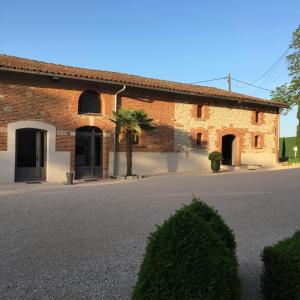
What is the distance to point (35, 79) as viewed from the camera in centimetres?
1593

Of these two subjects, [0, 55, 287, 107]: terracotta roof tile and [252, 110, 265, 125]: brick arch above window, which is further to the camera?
[252, 110, 265, 125]: brick arch above window

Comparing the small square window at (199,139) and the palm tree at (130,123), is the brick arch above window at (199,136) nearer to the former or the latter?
the small square window at (199,139)

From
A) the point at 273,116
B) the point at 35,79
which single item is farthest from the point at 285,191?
the point at 273,116

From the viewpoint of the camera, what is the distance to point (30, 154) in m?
16.2

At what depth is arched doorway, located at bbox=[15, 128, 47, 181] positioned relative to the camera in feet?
52.3

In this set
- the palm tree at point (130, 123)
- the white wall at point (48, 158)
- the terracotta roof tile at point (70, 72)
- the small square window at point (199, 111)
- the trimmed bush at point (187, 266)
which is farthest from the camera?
the small square window at point (199, 111)

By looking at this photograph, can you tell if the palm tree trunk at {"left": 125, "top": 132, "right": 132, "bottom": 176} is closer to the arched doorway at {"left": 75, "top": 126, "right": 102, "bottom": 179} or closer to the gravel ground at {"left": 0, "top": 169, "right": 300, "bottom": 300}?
the arched doorway at {"left": 75, "top": 126, "right": 102, "bottom": 179}

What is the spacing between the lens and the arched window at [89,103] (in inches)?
688

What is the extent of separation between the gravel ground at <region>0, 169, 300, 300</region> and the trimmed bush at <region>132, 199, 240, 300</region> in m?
0.99

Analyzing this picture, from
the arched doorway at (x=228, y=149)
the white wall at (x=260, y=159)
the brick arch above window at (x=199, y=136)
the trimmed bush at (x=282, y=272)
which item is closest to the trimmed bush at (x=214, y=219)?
the trimmed bush at (x=282, y=272)

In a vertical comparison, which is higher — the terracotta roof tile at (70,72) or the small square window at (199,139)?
the terracotta roof tile at (70,72)

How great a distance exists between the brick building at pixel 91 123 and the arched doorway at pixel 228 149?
0.37 m

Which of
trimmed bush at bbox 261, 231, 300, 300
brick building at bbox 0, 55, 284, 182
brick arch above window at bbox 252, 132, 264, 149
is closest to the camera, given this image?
trimmed bush at bbox 261, 231, 300, 300

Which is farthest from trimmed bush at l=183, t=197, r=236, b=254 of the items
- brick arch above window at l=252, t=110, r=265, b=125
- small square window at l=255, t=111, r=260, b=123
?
small square window at l=255, t=111, r=260, b=123
